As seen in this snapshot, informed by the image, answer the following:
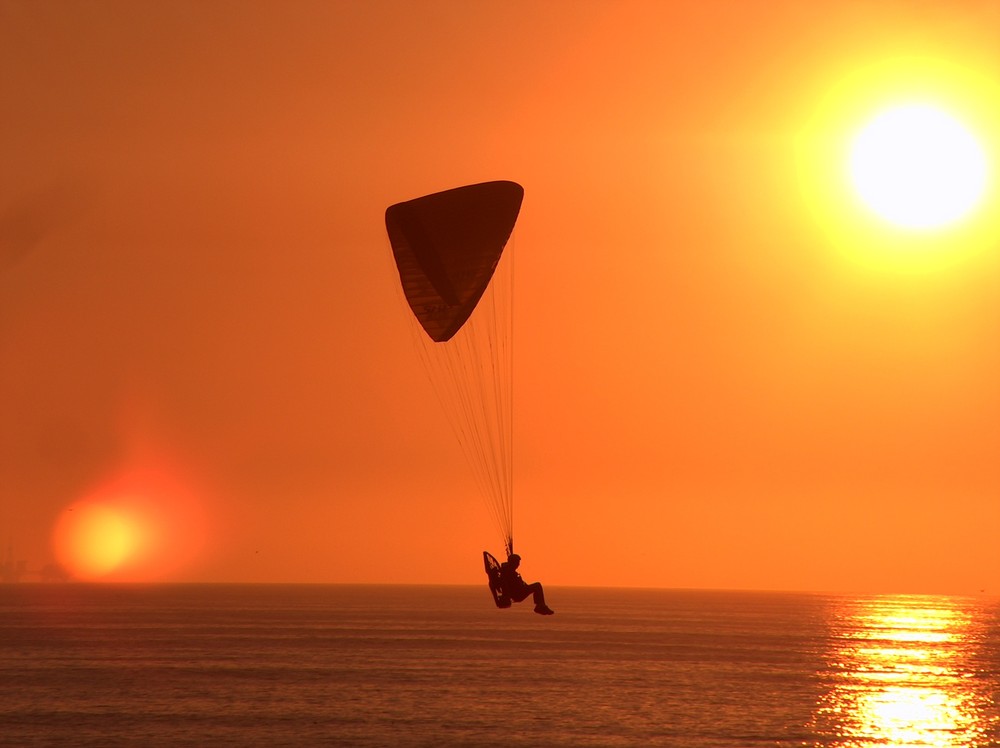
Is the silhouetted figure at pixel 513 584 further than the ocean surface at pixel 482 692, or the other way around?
the ocean surface at pixel 482 692

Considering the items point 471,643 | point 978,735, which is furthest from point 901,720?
point 471,643

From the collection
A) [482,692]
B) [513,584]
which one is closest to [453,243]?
[513,584]

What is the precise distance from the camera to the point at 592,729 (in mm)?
72625

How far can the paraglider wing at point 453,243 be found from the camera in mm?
40625

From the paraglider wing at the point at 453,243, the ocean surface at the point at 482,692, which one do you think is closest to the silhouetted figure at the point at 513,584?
the paraglider wing at the point at 453,243

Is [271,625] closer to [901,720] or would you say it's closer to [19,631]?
[19,631]

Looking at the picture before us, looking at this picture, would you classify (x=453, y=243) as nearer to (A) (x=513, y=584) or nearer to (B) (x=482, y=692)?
(A) (x=513, y=584)

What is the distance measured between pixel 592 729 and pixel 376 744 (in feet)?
47.4

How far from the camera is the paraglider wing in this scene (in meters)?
40.6

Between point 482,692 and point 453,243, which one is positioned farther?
point 482,692

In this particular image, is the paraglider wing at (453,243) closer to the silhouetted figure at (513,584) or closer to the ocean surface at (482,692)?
the silhouetted figure at (513,584)

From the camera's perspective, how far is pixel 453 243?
40750mm

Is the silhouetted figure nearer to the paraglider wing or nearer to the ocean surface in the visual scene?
the paraglider wing

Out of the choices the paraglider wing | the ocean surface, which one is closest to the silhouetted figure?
the paraglider wing
